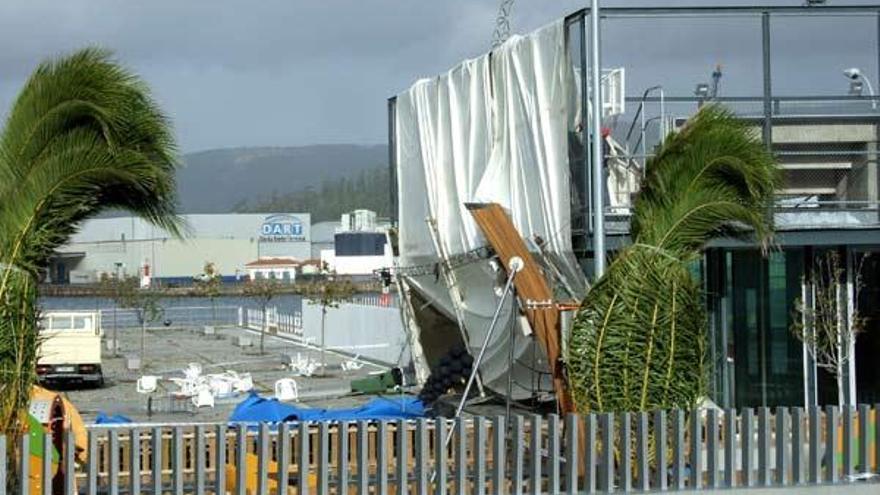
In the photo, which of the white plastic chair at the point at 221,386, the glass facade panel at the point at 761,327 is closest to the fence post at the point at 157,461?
the glass facade panel at the point at 761,327

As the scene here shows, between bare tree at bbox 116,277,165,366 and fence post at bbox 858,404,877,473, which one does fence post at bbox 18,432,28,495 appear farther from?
→ bare tree at bbox 116,277,165,366

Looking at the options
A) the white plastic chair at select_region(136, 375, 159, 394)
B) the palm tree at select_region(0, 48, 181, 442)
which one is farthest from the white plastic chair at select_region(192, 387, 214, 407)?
the palm tree at select_region(0, 48, 181, 442)

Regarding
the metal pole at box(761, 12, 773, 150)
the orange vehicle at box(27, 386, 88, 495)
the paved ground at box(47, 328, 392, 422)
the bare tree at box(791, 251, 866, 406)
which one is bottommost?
the paved ground at box(47, 328, 392, 422)

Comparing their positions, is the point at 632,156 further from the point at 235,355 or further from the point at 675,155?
the point at 235,355

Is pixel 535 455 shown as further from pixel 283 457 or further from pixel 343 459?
pixel 283 457

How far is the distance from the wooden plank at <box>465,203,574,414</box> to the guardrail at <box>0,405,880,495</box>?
0.77 metres

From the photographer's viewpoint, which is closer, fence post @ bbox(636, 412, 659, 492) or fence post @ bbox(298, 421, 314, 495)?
fence post @ bbox(298, 421, 314, 495)

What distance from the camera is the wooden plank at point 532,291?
51.4 feet

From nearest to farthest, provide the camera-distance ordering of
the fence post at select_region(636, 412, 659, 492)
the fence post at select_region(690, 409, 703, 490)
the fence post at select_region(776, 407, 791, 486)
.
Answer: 1. the fence post at select_region(636, 412, 659, 492)
2. the fence post at select_region(690, 409, 703, 490)
3. the fence post at select_region(776, 407, 791, 486)

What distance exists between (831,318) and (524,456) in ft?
30.6

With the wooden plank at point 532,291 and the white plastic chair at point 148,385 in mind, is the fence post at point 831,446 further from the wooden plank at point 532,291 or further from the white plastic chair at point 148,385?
the white plastic chair at point 148,385

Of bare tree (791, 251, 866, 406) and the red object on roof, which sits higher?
the red object on roof

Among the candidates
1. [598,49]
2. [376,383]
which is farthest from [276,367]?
[598,49]

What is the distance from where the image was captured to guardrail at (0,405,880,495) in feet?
43.5
